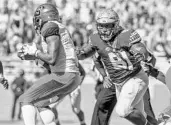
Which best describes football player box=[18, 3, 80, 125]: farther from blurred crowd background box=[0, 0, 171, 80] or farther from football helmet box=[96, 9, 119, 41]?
blurred crowd background box=[0, 0, 171, 80]

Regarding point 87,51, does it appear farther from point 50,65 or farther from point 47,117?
point 47,117

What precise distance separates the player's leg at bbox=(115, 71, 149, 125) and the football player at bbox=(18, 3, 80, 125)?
27.8 inches

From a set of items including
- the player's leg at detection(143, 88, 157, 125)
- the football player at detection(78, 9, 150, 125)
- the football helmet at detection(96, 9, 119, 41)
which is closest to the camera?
the football player at detection(78, 9, 150, 125)

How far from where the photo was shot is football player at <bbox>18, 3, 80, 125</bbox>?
25.3ft

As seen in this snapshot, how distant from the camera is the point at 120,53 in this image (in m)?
8.39

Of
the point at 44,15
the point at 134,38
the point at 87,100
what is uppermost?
the point at 44,15

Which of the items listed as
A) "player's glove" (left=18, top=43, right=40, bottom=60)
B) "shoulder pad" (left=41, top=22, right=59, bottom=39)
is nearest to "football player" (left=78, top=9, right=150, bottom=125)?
"shoulder pad" (left=41, top=22, right=59, bottom=39)

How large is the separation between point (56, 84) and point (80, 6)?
13.8 m

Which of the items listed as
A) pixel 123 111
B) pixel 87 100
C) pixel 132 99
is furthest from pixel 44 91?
pixel 87 100

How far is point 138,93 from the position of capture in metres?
8.45

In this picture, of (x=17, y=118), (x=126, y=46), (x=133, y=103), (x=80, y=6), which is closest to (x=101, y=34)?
(x=126, y=46)

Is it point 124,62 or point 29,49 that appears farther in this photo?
point 124,62

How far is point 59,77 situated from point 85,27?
1209cm

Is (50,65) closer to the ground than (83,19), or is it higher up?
higher up
